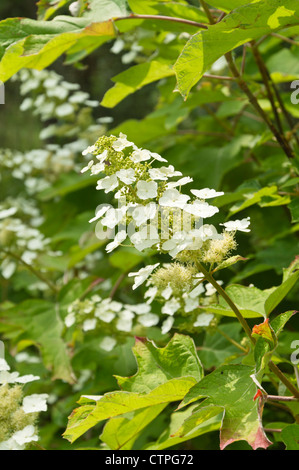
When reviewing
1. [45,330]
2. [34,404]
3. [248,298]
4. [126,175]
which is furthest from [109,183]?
[45,330]

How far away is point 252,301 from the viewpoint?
1.07 meters

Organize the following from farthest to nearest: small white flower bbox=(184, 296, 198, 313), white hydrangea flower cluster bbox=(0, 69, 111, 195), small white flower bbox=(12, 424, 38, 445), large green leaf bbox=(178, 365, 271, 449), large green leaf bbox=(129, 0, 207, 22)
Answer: white hydrangea flower cluster bbox=(0, 69, 111, 195), large green leaf bbox=(129, 0, 207, 22), small white flower bbox=(184, 296, 198, 313), small white flower bbox=(12, 424, 38, 445), large green leaf bbox=(178, 365, 271, 449)

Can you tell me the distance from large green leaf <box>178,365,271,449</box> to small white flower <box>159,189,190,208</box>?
276mm

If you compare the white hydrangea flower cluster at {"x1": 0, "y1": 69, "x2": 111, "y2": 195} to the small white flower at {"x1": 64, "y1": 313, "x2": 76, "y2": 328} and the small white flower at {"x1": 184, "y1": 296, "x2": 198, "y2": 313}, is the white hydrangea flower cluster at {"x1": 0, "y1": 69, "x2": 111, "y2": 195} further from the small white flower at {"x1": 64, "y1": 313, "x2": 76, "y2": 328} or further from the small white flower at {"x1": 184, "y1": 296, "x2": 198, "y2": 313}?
the small white flower at {"x1": 184, "y1": 296, "x2": 198, "y2": 313}

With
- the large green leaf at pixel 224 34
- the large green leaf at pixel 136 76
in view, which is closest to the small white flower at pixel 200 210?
A: the large green leaf at pixel 224 34

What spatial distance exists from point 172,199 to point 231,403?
0.32 metres

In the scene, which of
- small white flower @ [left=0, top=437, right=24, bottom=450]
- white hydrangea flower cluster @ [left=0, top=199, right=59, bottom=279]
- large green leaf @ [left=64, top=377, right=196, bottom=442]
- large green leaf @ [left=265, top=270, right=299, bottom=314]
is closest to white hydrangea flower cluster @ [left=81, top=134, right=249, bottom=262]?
large green leaf @ [left=265, top=270, right=299, bottom=314]

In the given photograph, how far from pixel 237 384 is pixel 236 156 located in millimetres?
1022

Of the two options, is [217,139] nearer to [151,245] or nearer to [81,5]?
[81,5]

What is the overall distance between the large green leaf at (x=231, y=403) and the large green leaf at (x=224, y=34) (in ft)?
1.56

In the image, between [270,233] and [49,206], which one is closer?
[270,233]

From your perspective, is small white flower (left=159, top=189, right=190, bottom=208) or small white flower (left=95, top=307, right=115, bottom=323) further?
small white flower (left=95, top=307, right=115, bottom=323)

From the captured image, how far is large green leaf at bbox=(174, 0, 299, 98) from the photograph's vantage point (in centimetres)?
94
